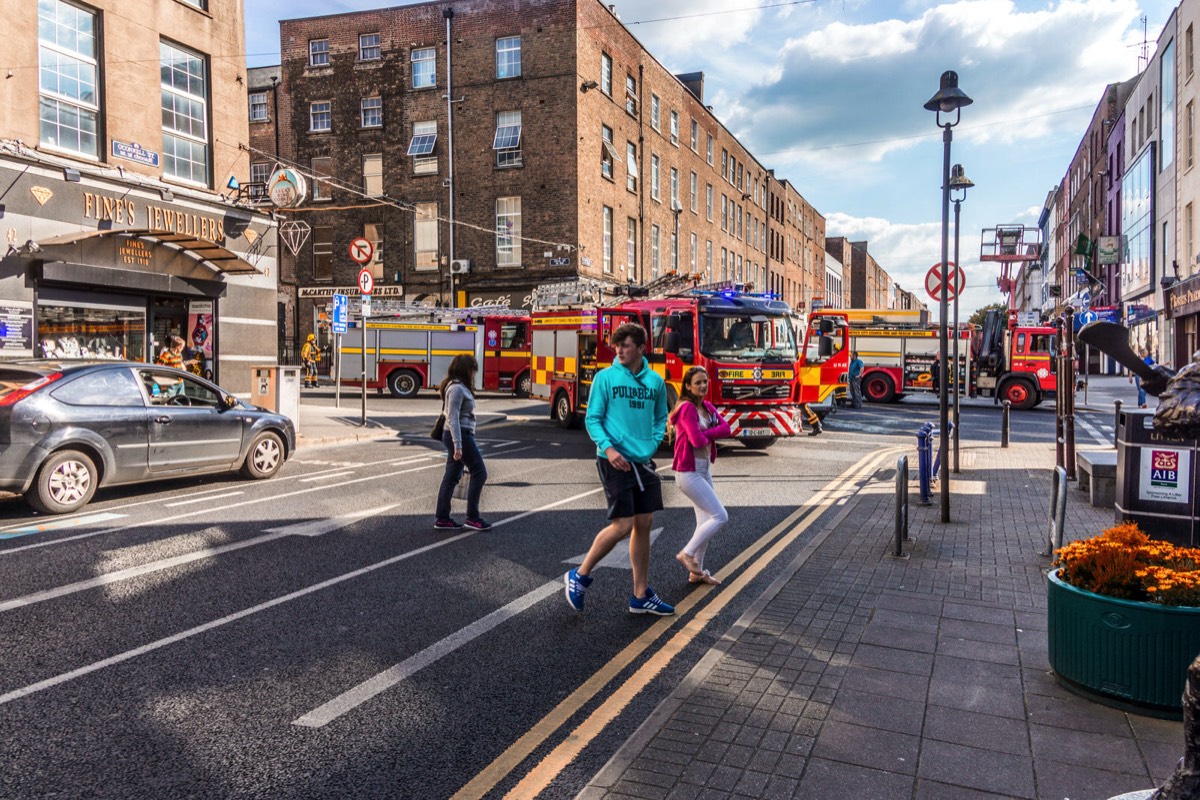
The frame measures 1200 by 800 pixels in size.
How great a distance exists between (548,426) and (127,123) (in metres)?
10.3

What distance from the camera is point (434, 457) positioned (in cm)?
1460

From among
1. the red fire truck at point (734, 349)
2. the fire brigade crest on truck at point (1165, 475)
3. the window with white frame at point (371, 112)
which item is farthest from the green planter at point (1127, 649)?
the window with white frame at point (371, 112)

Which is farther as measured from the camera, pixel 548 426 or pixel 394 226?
pixel 394 226

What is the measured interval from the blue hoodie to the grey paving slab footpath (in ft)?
4.15

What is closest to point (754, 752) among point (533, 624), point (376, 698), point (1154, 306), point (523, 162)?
point (376, 698)

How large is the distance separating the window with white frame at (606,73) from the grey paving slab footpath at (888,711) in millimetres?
31636

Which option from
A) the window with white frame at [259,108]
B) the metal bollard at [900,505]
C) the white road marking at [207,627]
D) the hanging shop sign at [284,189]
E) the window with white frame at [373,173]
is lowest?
the white road marking at [207,627]

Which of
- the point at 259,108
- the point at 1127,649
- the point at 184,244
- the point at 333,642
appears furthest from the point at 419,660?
the point at 259,108

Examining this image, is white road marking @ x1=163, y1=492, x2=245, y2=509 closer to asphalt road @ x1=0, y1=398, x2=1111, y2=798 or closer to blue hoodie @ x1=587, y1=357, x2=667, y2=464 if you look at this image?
asphalt road @ x1=0, y1=398, x2=1111, y2=798

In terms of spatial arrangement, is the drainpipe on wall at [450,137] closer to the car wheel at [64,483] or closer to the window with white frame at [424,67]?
the window with white frame at [424,67]

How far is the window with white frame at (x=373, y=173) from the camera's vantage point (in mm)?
35781

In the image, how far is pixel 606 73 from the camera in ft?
117

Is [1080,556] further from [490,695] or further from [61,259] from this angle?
[61,259]

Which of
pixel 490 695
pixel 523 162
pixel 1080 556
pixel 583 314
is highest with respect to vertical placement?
pixel 523 162
